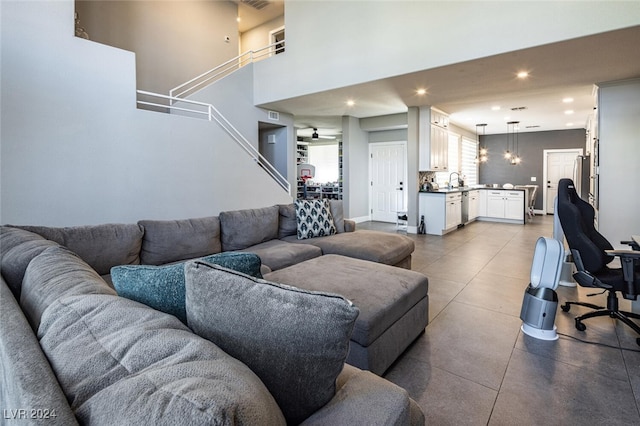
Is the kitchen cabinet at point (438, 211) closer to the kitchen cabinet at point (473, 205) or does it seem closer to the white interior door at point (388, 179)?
the kitchen cabinet at point (473, 205)

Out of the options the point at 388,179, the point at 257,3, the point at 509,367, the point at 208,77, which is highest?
the point at 257,3

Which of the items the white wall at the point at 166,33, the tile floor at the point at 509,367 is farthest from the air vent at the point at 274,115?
the tile floor at the point at 509,367

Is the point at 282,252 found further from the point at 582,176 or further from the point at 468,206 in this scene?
the point at 468,206

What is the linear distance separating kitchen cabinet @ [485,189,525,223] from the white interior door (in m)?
2.36

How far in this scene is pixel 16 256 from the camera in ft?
5.10

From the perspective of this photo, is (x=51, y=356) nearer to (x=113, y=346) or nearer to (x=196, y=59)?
(x=113, y=346)

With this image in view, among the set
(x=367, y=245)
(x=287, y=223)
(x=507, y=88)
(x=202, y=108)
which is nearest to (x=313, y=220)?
(x=287, y=223)

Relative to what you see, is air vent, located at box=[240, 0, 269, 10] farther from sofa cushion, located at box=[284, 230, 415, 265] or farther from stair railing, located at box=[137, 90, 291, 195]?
sofa cushion, located at box=[284, 230, 415, 265]

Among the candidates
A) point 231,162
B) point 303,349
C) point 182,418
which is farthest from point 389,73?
point 182,418

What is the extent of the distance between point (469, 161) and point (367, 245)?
26.4 feet

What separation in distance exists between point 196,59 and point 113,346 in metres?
7.96

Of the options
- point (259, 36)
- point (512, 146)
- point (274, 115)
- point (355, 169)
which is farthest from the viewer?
point (512, 146)

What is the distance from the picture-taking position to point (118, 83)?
3.96 meters

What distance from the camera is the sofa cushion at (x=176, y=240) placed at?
2.87 metres
